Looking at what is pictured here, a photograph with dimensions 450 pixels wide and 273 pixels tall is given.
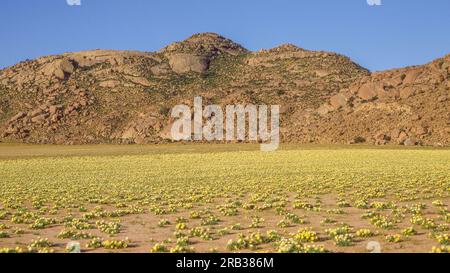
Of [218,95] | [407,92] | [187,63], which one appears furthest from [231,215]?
[187,63]

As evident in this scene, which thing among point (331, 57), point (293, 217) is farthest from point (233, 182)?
point (331, 57)

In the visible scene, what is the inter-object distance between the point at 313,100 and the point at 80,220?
447ft

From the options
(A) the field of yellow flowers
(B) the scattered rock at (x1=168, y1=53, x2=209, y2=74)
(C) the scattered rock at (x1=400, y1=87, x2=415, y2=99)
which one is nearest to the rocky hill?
(C) the scattered rock at (x1=400, y1=87, x2=415, y2=99)

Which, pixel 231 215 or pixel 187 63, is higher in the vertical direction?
pixel 187 63

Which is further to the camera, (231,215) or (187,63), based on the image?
(187,63)

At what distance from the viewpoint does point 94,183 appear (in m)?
39.3

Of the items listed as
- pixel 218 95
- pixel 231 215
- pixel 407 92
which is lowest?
pixel 231 215

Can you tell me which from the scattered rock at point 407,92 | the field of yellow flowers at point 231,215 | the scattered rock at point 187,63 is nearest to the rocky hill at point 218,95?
the scattered rock at point 407,92

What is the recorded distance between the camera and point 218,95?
519 ft

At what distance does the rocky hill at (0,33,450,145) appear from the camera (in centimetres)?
12388

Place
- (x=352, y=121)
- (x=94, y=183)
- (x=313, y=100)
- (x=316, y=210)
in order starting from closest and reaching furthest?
1. (x=316, y=210)
2. (x=94, y=183)
3. (x=352, y=121)
4. (x=313, y=100)

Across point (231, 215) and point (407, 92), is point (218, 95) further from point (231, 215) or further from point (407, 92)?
point (231, 215)

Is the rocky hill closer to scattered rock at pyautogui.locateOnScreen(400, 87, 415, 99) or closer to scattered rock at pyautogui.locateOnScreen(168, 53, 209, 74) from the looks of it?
scattered rock at pyautogui.locateOnScreen(400, 87, 415, 99)
